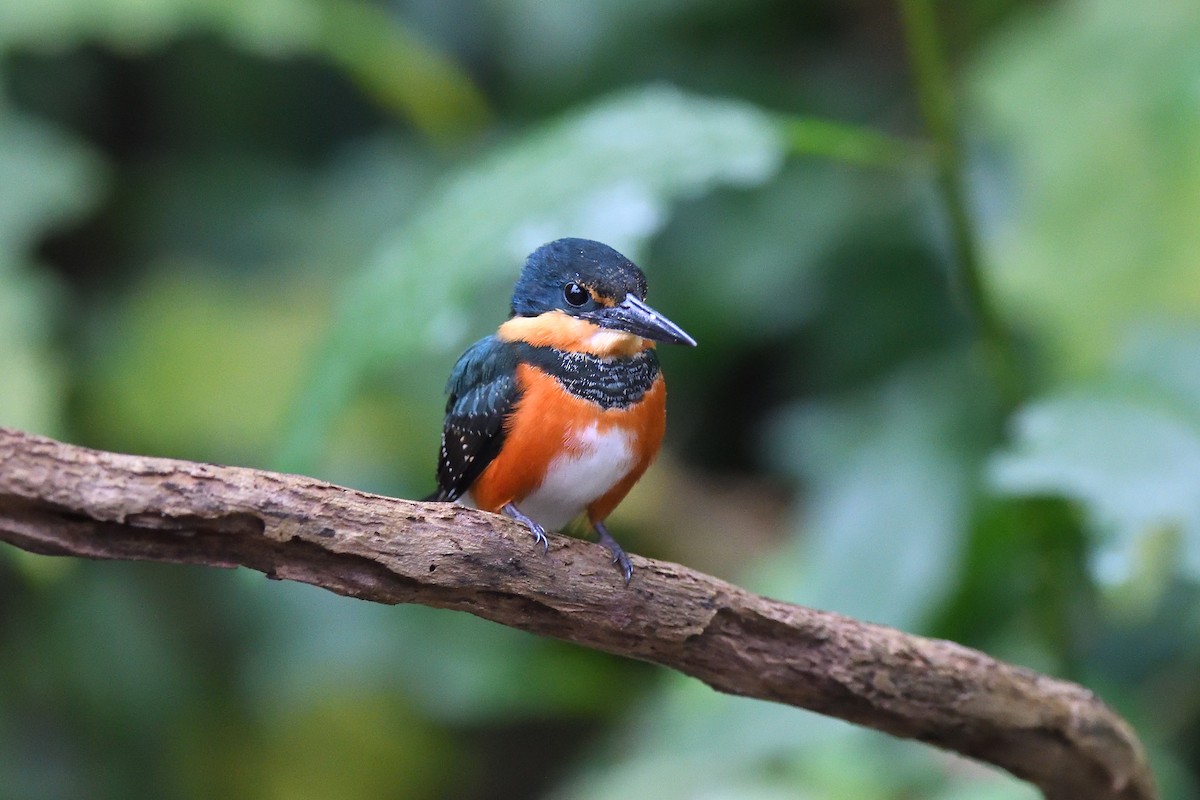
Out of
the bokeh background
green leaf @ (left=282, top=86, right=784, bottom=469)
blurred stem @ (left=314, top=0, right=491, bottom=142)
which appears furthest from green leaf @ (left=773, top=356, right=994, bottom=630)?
blurred stem @ (left=314, top=0, right=491, bottom=142)

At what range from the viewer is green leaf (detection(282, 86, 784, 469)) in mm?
2895

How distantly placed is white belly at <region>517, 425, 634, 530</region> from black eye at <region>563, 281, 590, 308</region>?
244 mm

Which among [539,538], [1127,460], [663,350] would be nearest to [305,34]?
[663,350]

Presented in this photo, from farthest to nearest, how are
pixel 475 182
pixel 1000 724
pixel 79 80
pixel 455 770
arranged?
pixel 79 80 < pixel 455 770 < pixel 475 182 < pixel 1000 724

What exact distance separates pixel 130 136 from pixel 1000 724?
5088mm

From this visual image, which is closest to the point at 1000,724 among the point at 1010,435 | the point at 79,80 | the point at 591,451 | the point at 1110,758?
the point at 1110,758

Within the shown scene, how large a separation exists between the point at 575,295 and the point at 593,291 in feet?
0.16

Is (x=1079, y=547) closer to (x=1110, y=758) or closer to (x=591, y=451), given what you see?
(x=1110, y=758)

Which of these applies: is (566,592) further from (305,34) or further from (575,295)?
(305,34)

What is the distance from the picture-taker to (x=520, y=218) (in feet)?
9.61

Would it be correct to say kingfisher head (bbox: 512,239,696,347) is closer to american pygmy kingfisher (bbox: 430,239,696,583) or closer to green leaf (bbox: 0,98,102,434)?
american pygmy kingfisher (bbox: 430,239,696,583)

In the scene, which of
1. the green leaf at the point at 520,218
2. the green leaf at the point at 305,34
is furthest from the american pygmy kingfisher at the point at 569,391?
the green leaf at the point at 305,34

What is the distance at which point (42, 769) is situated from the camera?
507cm

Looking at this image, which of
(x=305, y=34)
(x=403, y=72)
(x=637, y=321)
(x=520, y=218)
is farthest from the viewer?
(x=403, y=72)
